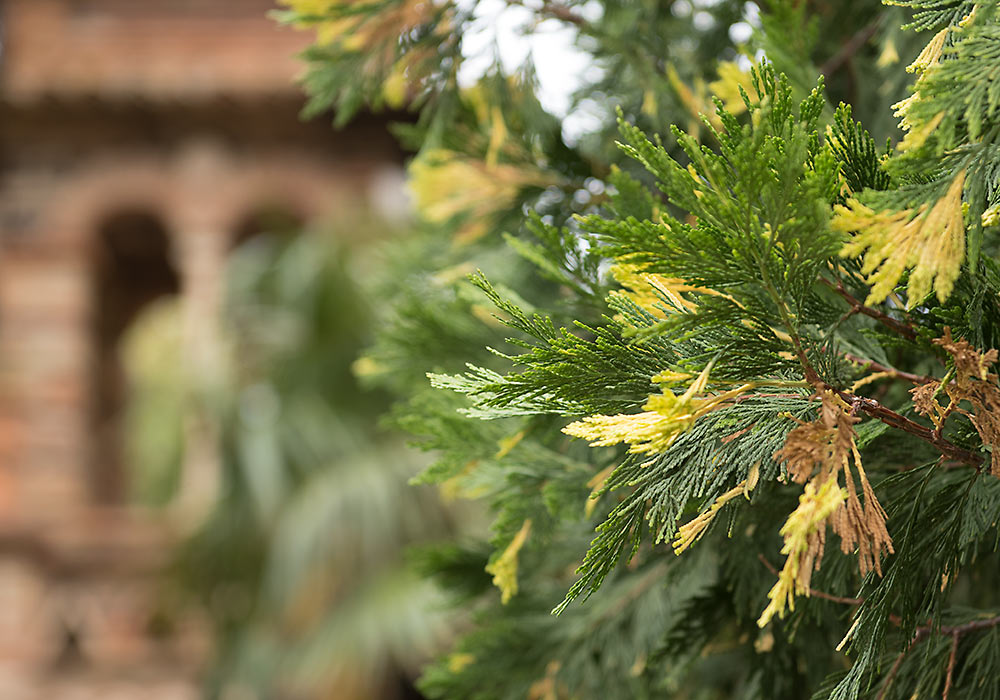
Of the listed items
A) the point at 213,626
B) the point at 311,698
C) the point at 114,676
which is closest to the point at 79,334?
the point at 114,676

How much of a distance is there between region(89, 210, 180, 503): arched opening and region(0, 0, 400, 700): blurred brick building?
287 millimetres

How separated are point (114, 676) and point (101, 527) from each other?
0.57 metres

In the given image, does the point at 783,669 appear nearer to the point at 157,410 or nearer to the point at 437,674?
the point at 437,674

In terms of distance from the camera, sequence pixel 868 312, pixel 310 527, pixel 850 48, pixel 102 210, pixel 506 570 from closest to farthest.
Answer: pixel 868 312, pixel 506 570, pixel 850 48, pixel 310 527, pixel 102 210

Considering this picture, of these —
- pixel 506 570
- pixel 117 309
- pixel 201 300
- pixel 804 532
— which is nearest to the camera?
pixel 804 532

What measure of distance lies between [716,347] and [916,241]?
4.5 inches

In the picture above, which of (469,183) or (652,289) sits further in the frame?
(469,183)

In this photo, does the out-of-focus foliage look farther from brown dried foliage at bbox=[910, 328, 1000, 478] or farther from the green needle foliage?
brown dried foliage at bbox=[910, 328, 1000, 478]

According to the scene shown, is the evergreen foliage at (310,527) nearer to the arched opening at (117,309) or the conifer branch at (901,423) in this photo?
the arched opening at (117,309)

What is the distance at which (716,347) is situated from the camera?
564mm

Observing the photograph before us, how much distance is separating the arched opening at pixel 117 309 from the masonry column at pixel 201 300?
0.49 metres

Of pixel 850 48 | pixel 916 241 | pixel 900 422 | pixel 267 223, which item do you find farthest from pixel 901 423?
pixel 267 223

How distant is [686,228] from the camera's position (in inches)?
20.6

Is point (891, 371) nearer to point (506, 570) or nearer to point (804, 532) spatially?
point (804, 532)
